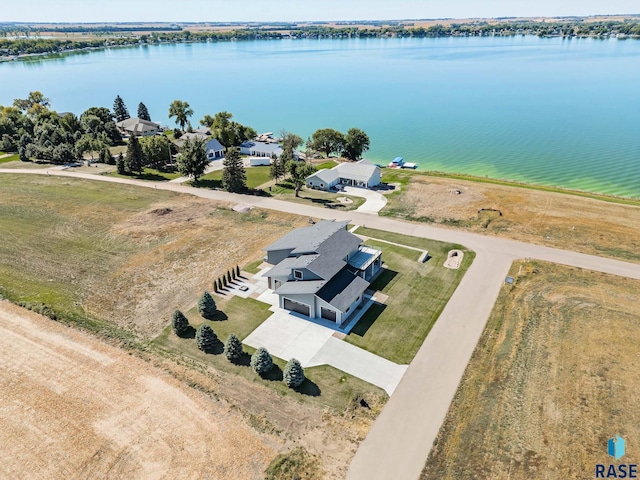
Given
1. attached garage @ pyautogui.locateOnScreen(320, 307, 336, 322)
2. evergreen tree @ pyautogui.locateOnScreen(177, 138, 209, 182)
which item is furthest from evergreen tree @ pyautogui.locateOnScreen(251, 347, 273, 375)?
evergreen tree @ pyautogui.locateOnScreen(177, 138, 209, 182)

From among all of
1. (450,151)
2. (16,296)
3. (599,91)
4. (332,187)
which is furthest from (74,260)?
(599,91)

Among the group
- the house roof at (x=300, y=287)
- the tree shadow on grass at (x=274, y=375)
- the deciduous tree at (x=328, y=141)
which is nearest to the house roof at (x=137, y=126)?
the deciduous tree at (x=328, y=141)

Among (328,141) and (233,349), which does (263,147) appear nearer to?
(328,141)

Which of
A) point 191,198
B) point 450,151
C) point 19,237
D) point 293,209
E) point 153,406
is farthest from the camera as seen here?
point 450,151

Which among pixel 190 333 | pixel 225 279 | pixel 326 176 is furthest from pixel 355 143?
pixel 190 333

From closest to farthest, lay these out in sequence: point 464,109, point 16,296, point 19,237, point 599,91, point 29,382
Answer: point 29,382, point 16,296, point 19,237, point 464,109, point 599,91

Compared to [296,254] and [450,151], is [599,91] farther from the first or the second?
[296,254]

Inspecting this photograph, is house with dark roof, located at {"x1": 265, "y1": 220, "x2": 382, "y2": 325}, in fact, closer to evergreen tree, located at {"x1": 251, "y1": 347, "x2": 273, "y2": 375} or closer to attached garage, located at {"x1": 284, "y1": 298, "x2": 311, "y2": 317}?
attached garage, located at {"x1": 284, "y1": 298, "x2": 311, "y2": 317}
